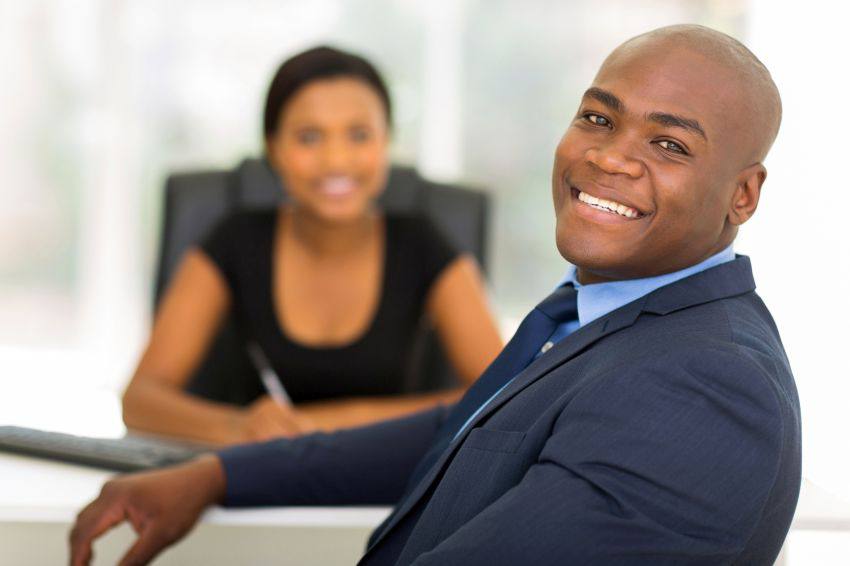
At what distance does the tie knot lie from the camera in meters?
1.44

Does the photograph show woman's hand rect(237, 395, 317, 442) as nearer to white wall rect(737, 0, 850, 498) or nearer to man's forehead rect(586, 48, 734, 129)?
man's forehead rect(586, 48, 734, 129)

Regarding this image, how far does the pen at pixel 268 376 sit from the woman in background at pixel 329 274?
0.06ft

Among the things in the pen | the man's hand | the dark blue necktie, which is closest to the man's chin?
the dark blue necktie

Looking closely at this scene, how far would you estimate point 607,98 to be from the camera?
1298mm

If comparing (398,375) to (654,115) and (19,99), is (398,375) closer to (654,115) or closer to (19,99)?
(654,115)

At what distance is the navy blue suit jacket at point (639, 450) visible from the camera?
42.1 inches

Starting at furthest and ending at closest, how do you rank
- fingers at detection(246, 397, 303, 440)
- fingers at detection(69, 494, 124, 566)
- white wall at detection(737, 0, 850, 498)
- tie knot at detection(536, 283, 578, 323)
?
white wall at detection(737, 0, 850, 498) < fingers at detection(246, 397, 303, 440) < fingers at detection(69, 494, 124, 566) < tie knot at detection(536, 283, 578, 323)

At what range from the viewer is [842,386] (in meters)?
4.37

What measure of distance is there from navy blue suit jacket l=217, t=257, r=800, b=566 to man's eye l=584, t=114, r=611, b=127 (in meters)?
0.20

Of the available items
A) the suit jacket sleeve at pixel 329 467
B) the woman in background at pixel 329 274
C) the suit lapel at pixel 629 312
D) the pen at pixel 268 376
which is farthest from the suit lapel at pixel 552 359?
the pen at pixel 268 376

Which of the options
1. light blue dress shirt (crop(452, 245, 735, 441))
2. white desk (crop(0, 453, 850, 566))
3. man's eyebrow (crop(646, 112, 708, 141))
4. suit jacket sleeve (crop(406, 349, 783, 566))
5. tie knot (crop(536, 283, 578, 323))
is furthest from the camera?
white desk (crop(0, 453, 850, 566))

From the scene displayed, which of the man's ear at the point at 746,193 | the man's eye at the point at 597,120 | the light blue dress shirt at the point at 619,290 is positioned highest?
the man's eye at the point at 597,120

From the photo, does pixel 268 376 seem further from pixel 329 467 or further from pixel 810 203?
pixel 810 203

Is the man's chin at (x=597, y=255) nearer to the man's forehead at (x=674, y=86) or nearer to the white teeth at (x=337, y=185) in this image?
the man's forehead at (x=674, y=86)
